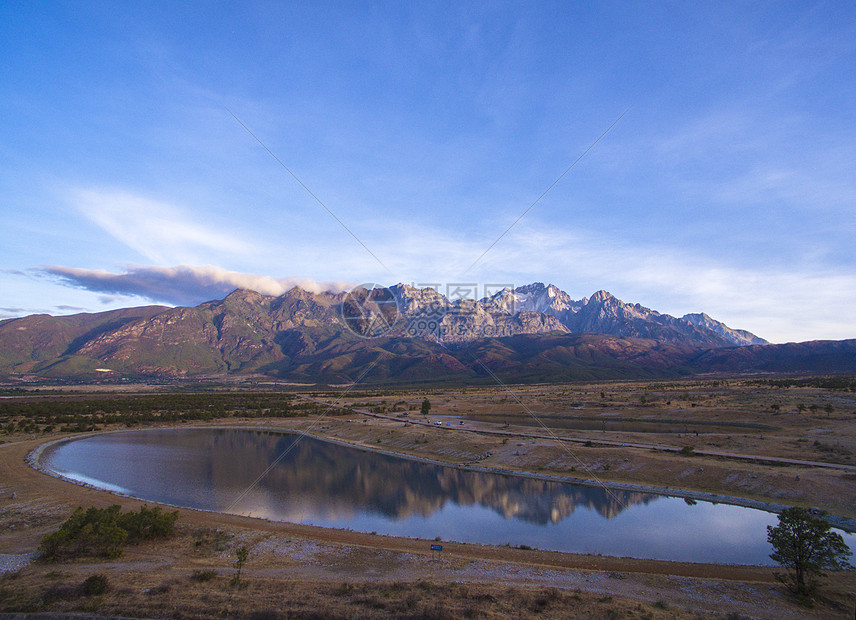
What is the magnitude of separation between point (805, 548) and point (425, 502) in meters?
26.8

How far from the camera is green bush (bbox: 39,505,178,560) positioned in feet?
75.0

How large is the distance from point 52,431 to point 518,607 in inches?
3760

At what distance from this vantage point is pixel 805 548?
18234mm

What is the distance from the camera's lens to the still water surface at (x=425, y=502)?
28.0m

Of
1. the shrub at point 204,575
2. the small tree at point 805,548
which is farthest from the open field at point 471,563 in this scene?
the small tree at point 805,548

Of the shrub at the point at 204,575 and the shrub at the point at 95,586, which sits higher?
the shrub at the point at 95,586

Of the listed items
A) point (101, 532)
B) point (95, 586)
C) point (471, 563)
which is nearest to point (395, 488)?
point (471, 563)

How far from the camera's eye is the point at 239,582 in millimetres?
18891

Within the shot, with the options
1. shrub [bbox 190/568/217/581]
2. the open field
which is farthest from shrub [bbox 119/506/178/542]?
shrub [bbox 190/568/217/581]

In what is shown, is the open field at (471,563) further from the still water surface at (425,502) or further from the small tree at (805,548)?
the still water surface at (425,502)

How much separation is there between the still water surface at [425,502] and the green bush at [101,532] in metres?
8.76

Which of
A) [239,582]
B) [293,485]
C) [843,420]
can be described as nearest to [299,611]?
[239,582]

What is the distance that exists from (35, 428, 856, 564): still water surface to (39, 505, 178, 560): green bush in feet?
28.7

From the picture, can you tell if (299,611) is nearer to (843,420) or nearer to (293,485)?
(293,485)
